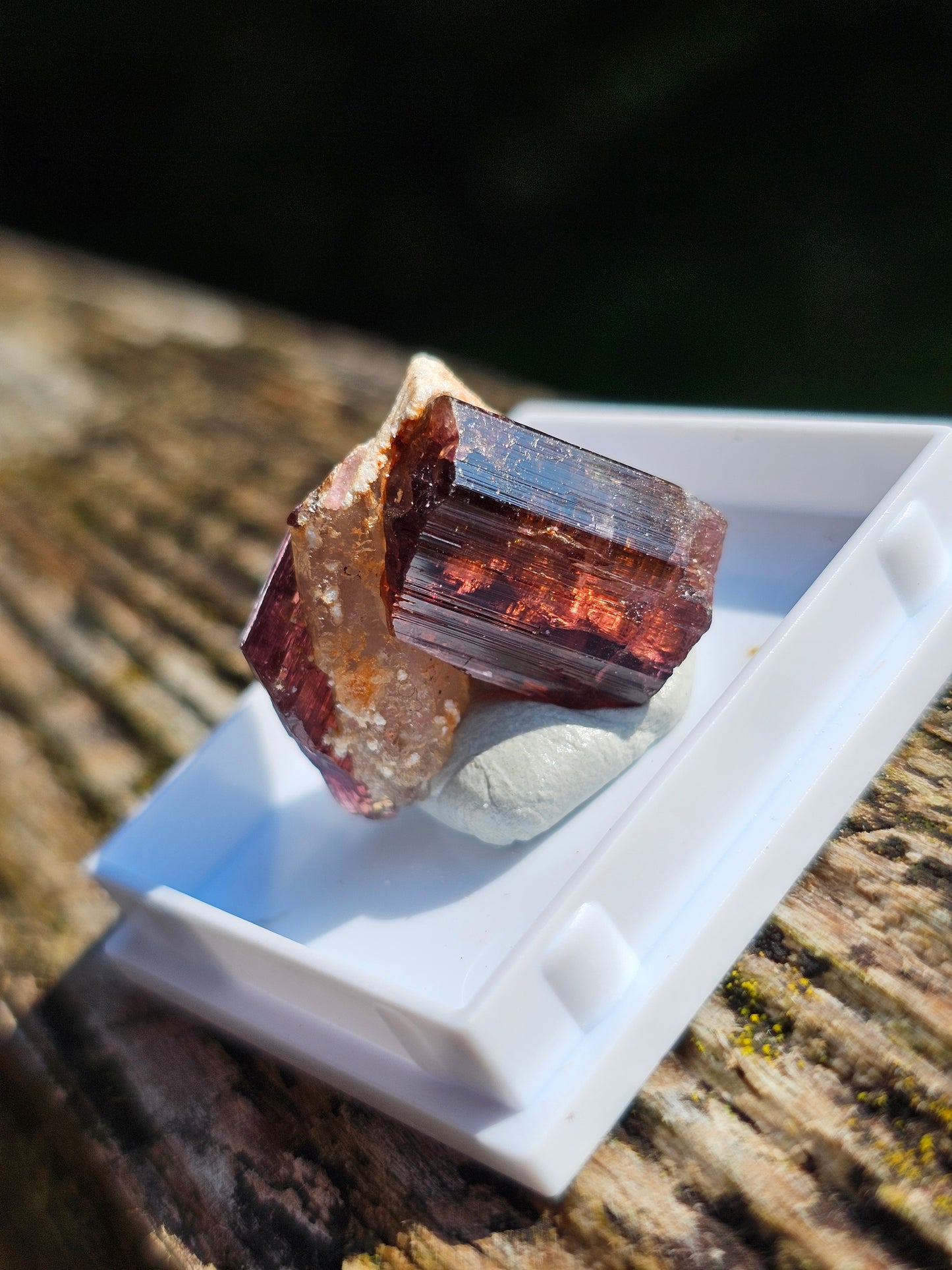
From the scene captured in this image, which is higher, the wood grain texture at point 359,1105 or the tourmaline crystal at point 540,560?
the tourmaline crystal at point 540,560

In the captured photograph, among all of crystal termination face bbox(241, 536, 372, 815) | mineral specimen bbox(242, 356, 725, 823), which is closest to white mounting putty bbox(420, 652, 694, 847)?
mineral specimen bbox(242, 356, 725, 823)

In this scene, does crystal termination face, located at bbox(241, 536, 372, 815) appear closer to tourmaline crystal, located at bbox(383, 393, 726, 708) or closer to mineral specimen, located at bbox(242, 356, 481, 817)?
mineral specimen, located at bbox(242, 356, 481, 817)

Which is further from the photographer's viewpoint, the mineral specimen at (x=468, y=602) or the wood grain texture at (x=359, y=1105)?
the mineral specimen at (x=468, y=602)

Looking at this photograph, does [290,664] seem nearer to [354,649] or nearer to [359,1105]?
[354,649]

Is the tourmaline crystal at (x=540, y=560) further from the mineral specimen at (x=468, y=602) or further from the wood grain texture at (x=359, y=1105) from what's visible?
the wood grain texture at (x=359, y=1105)

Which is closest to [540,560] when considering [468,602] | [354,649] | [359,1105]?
[468,602]

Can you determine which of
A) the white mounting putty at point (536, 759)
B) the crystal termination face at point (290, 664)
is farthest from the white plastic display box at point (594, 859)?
the crystal termination face at point (290, 664)
